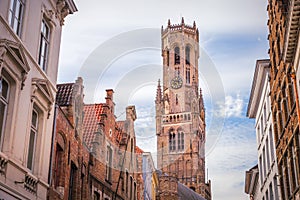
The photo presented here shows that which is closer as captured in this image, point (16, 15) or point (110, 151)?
point (16, 15)

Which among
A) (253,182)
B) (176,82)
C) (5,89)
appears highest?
(176,82)

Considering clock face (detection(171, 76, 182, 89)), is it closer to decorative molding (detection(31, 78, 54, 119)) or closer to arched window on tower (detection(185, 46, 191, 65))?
arched window on tower (detection(185, 46, 191, 65))

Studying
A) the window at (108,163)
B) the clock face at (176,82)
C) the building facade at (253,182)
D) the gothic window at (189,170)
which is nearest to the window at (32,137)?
the window at (108,163)

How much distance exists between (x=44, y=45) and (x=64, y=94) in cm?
463

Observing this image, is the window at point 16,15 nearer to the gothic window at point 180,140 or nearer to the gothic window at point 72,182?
the gothic window at point 72,182

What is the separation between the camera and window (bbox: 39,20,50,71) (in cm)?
1709

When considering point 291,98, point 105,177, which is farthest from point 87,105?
point 291,98

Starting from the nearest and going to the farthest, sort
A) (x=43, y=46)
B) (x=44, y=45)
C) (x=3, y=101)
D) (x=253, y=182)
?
1. (x=3, y=101)
2. (x=43, y=46)
3. (x=44, y=45)
4. (x=253, y=182)

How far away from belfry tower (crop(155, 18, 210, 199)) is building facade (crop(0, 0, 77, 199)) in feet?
325

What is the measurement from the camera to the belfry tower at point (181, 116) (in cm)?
11981

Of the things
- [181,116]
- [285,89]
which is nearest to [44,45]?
[285,89]

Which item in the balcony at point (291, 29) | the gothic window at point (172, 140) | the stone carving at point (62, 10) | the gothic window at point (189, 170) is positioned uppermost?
the gothic window at point (172, 140)

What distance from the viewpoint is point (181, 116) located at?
12412cm

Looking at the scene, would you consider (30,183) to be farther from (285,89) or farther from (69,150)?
(285,89)
